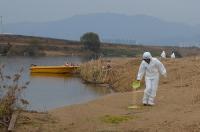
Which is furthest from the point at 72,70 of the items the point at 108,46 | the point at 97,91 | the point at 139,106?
the point at 108,46

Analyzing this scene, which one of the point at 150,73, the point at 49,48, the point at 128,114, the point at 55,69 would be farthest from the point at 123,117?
the point at 49,48

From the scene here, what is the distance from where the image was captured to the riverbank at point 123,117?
1273 cm

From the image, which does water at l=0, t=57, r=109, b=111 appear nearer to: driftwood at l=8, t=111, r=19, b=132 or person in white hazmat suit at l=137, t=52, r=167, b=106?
person in white hazmat suit at l=137, t=52, r=167, b=106

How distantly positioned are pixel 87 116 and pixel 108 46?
3087 inches

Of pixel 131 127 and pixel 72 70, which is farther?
pixel 72 70

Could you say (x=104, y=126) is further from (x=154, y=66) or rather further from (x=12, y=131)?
(x=154, y=66)

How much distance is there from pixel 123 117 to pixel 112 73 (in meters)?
21.5

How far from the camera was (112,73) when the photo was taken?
3584cm

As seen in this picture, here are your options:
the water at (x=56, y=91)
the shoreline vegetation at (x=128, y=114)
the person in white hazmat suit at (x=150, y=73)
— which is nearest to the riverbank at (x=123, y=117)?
the shoreline vegetation at (x=128, y=114)

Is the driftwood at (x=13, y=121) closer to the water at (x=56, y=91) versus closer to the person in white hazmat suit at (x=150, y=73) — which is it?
the person in white hazmat suit at (x=150, y=73)

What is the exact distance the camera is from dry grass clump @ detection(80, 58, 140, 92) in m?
33.1

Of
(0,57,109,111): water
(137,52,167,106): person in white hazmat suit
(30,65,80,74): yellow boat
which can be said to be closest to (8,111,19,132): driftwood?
(137,52,167,106): person in white hazmat suit

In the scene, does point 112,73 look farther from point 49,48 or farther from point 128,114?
point 49,48

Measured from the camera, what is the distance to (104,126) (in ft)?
42.9
